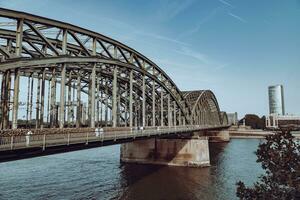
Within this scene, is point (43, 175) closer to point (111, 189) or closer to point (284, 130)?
point (111, 189)

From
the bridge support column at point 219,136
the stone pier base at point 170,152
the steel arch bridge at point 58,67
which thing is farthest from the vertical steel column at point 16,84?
the bridge support column at point 219,136

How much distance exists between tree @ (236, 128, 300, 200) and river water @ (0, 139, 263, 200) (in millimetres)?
16556

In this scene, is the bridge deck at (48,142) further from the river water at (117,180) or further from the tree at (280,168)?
the tree at (280,168)

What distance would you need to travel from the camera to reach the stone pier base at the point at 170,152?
5377 cm

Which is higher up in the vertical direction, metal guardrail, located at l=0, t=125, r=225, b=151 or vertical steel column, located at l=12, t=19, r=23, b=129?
vertical steel column, located at l=12, t=19, r=23, b=129

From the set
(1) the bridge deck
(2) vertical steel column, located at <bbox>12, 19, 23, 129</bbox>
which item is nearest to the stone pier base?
(1) the bridge deck

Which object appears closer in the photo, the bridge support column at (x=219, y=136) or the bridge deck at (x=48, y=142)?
the bridge deck at (x=48, y=142)

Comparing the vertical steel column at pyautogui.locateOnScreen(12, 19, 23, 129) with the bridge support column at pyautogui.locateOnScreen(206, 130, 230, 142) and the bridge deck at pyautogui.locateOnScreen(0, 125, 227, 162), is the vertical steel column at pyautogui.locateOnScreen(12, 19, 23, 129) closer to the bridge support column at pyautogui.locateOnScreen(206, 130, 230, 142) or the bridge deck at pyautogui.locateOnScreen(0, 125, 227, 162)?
the bridge deck at pyautogui.locateOnScreen(0, 125, 227, 162)

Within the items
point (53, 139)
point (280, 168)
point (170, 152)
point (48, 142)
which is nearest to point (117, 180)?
point (170, 152)

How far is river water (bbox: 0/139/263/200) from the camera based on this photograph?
104 feet

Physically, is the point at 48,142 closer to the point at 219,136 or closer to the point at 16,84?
the point at 16,84

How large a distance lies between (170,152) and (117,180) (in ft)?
58.7

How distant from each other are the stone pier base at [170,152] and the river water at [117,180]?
2.79 m

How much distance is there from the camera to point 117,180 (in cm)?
3984
